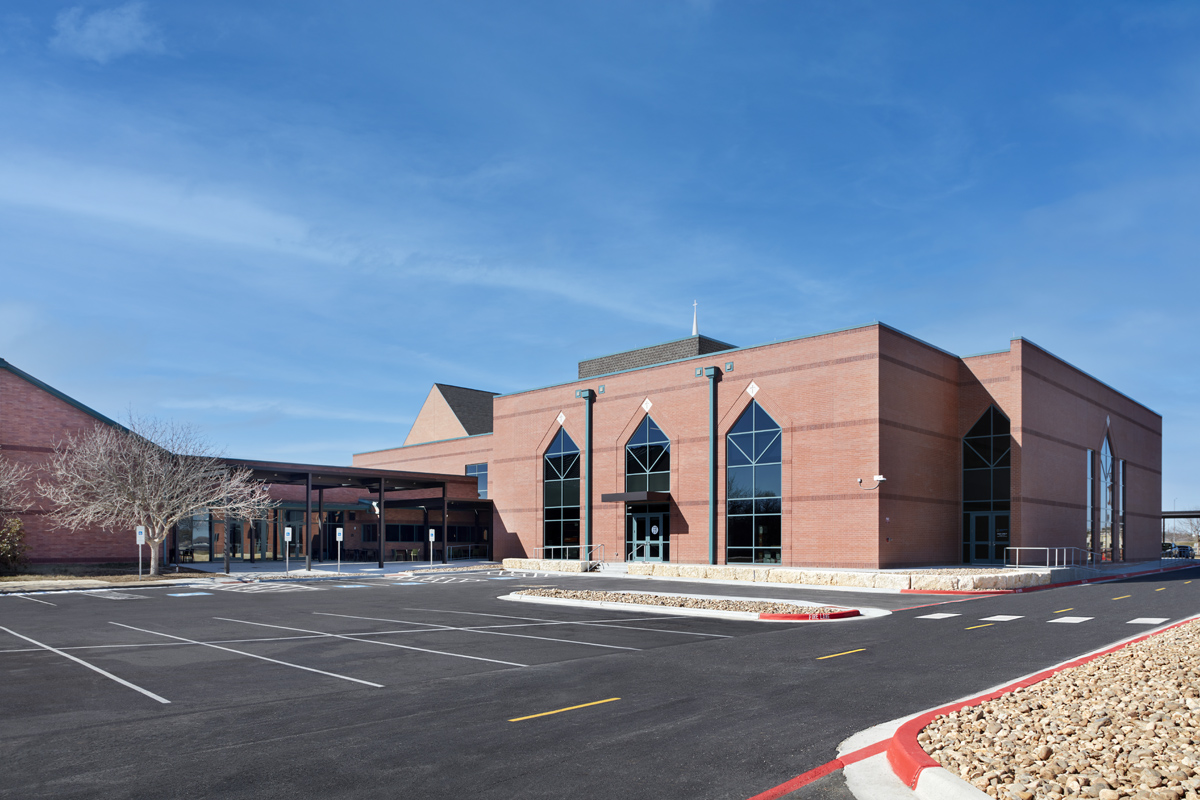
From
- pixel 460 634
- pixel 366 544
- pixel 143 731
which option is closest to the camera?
pixel 143 731

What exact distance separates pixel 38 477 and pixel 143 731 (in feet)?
125

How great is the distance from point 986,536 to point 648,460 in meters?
Answer: 16.9

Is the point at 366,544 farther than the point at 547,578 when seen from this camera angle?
Yes

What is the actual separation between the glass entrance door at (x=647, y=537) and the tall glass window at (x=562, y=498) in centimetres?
408

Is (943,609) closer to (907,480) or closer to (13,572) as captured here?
(907,480)

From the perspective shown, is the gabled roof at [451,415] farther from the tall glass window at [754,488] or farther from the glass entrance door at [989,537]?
the glass entrance door at [989,537]

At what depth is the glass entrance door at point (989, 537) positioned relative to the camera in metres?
39.6

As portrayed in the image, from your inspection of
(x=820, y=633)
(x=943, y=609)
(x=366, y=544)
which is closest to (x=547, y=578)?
(x=943, y=609)

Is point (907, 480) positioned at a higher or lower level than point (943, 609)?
higher

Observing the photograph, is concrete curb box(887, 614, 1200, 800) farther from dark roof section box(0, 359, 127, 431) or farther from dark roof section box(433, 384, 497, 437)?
dark roof section box(433, 384, 497, 437)

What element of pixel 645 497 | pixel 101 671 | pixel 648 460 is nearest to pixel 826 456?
pixel 645 497

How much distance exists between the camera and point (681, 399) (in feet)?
142

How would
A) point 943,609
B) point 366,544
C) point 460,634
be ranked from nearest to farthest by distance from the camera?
point 460,634, point 943,609, point 366,544

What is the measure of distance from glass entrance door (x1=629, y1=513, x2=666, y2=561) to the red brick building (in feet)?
0.28
